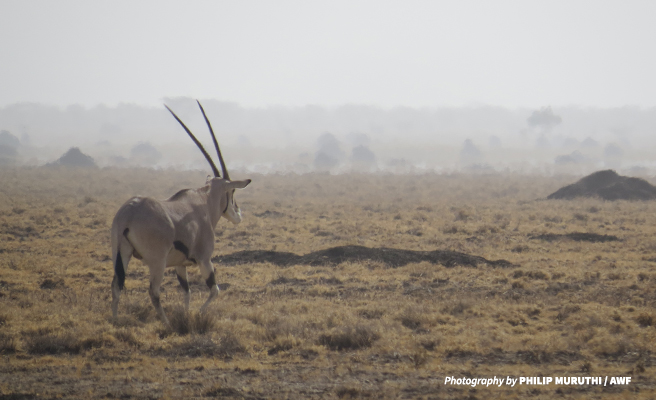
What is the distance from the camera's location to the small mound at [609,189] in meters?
38.0

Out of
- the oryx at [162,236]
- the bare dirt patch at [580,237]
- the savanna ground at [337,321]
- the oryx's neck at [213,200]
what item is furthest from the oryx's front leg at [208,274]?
the bare dirt patch at [580,237]

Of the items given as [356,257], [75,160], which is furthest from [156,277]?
[75,160]

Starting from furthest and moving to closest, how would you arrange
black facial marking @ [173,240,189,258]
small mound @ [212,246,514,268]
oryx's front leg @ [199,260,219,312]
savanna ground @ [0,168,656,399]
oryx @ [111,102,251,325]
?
1. small mound @ [212,246,514,268]
2. oryx's front leg @ [199,260,219,312]
3. black facial marking @ [173,240,189,258]
4. oryx @ [111,102,251,325]
5. savanna ground @ [0,168,656,399]

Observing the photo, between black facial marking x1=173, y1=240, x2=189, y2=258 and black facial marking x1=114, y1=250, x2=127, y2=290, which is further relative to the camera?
black facial marking x1=173, y1=240, x2=189, y2=258

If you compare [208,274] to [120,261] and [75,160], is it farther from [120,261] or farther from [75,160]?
[75,160]

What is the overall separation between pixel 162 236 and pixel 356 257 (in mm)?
8925

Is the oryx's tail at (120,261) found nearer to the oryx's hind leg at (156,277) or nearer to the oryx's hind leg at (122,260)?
the oryx's hind leg at (122,260)

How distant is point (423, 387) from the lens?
6.29 metres

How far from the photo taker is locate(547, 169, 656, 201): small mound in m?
38.0

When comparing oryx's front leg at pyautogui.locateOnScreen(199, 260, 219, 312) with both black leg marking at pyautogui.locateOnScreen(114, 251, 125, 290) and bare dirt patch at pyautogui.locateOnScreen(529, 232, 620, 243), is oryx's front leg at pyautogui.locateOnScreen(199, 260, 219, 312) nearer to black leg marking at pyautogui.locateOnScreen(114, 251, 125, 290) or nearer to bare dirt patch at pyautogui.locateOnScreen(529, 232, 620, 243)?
black leg marking at pyautogui.locateOnScreen(114, 251, 125, 290)

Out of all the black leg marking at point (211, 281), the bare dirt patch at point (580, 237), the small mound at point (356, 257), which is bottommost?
the small mound at point (356, 257)

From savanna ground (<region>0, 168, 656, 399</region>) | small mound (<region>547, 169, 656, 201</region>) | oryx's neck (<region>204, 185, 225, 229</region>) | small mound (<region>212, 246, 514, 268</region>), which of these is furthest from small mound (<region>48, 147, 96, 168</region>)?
A: oryx's neck (<region>204, 185, 225, 229</region>)

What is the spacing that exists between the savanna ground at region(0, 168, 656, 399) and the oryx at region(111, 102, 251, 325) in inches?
27.1

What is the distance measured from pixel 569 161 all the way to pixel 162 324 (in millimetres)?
103412
